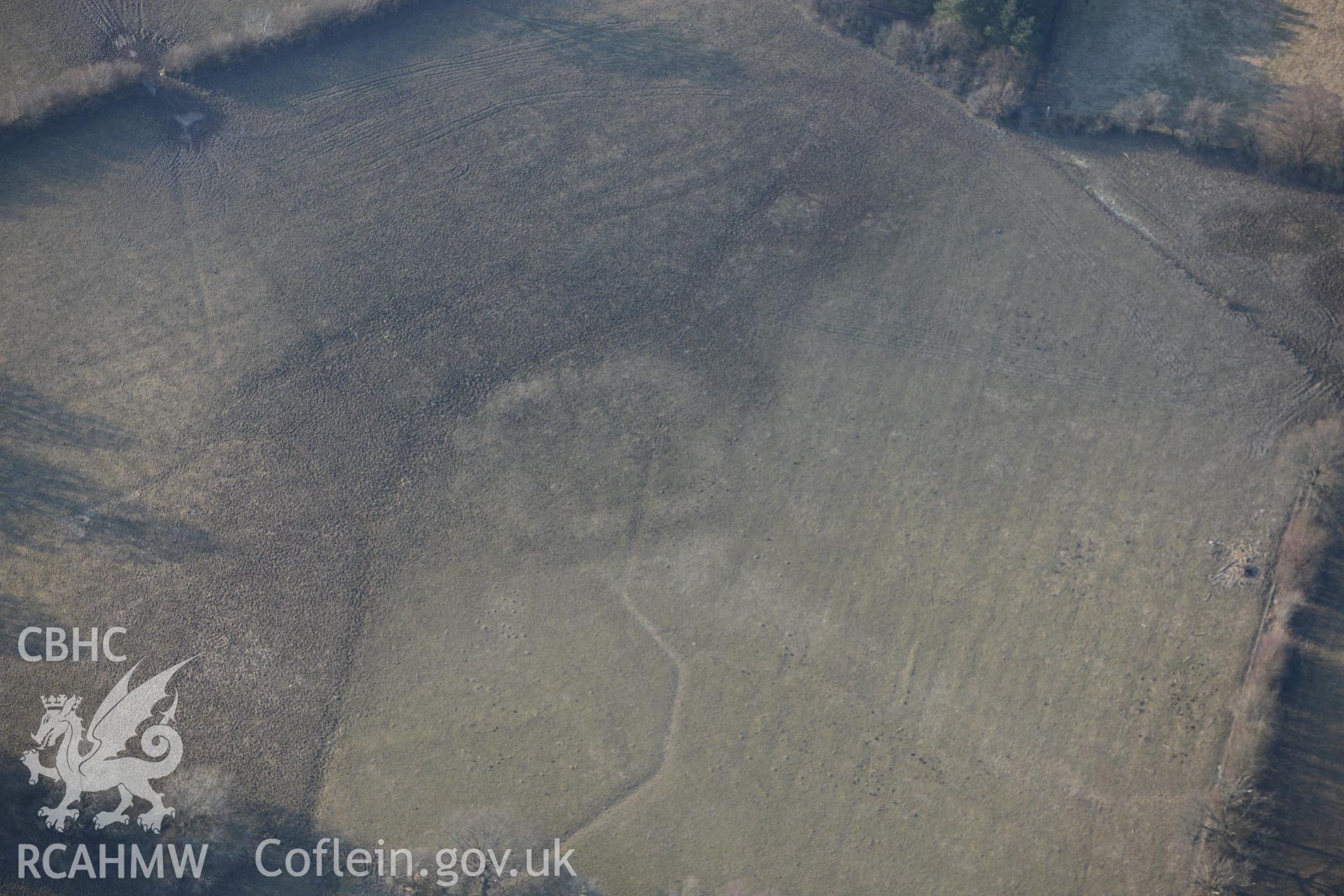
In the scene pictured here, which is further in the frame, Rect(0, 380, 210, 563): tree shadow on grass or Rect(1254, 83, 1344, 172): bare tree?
Rect(1254, 83, 1344, 172): bare tree

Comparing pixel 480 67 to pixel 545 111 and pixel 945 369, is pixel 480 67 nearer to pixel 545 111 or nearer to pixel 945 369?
pixel 545 111

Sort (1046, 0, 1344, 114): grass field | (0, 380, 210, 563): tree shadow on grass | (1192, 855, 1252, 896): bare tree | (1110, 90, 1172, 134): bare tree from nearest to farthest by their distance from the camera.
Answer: (1192, 855, 1252, 896): bare tree, (0, 380, 210, 563): tree shadow on grass, (1110, 90, 1172, 134): bare tree, (1046, 0, 1344, 114): grass field

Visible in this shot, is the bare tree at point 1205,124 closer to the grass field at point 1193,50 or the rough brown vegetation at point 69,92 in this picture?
the grass field at point 1193,50

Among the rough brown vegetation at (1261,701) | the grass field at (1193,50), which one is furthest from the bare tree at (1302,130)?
the rough brown vegetation at (1261,701)

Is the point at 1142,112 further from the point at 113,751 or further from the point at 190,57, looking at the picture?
the point at 113,751

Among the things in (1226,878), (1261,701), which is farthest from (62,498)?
(1261,701)

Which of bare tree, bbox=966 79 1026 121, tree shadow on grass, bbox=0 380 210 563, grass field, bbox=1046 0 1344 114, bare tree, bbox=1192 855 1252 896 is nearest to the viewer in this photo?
bare tree, bbox=1192 855 1252 896

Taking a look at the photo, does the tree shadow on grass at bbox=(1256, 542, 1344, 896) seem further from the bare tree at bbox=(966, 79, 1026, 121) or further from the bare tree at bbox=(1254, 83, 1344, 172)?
the bare tree at bbox=(966, 79, 1026, 121)

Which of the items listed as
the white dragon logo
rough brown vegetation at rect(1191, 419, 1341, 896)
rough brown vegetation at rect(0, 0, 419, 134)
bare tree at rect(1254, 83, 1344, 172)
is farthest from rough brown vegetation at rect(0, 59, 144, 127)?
rough brown vegetation at rect(1191, 419, 1341, 896)
